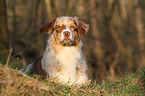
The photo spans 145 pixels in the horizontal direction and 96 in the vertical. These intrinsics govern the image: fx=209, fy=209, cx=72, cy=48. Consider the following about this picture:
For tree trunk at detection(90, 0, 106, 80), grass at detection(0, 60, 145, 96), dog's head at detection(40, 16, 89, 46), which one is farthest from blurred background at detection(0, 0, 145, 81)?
grass at detection(0, 60, 145, 96)

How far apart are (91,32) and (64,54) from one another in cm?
1030

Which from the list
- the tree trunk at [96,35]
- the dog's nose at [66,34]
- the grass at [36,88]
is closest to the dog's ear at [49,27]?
the dog's nose at [66,34]

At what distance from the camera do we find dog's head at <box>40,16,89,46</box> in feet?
15.8

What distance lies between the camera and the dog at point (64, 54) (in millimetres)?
4847

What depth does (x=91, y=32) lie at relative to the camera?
1514 centimetres

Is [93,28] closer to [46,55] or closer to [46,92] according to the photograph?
[46,55]

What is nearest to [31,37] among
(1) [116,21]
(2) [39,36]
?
(2) [39,36]

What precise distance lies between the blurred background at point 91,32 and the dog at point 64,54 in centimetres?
360

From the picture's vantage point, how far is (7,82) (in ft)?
10.9

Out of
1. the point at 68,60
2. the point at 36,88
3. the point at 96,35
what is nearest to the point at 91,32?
the point at 96,35

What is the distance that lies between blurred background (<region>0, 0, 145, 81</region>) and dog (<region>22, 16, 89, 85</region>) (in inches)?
142

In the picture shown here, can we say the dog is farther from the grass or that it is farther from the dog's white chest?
the grass

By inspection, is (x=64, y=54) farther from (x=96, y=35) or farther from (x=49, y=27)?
(x=96, y=35)

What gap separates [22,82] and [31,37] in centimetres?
863
